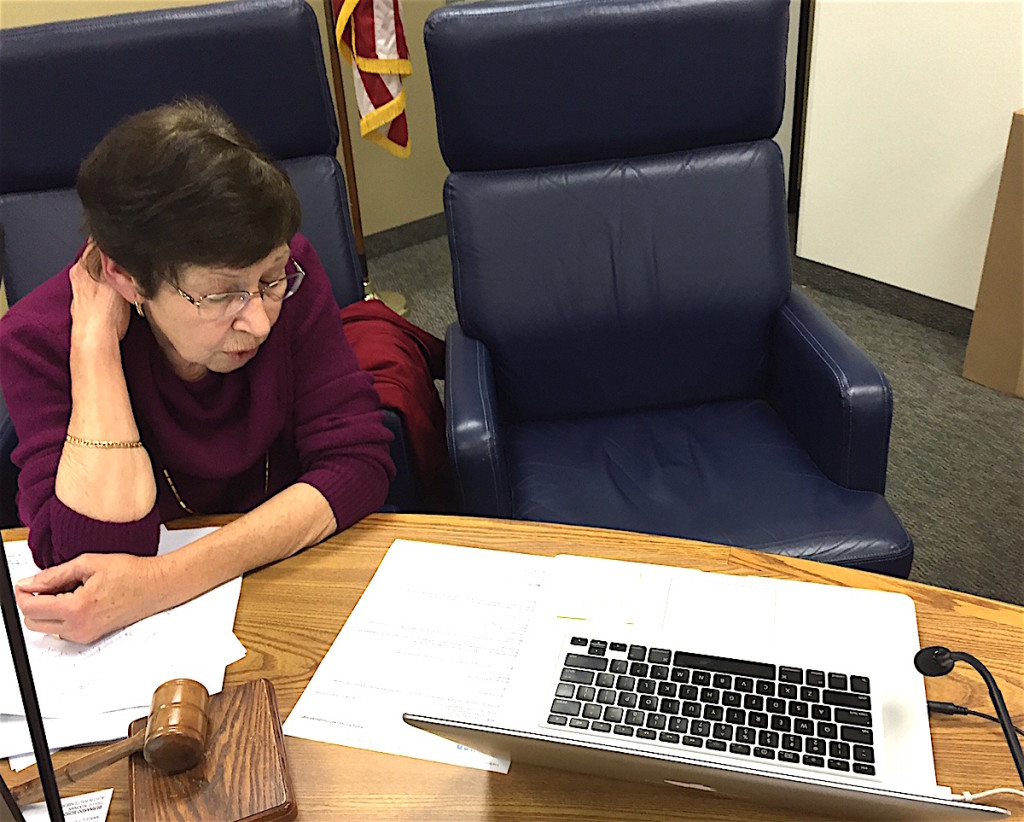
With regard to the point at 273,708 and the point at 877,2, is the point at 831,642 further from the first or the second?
the point at 877,2

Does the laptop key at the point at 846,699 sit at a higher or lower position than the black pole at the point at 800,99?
higher

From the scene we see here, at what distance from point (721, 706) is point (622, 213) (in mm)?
1174

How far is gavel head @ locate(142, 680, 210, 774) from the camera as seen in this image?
30.7 inches

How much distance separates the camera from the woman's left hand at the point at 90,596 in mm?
974

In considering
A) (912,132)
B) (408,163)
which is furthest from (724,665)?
(408,163)

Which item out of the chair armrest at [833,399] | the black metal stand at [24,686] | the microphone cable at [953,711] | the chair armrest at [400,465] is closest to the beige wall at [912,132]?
the chair armrest at [833,399]

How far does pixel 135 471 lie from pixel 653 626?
62 cm

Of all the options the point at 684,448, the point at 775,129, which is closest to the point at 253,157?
the point at 684,448

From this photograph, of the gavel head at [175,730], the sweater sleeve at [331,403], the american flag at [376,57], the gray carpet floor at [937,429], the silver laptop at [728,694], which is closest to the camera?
the silver laptop at [728,694]

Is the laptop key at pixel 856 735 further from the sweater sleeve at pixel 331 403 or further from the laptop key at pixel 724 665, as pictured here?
the sweater sleeve at pixel 331 403

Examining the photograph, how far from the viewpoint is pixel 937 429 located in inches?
95.7

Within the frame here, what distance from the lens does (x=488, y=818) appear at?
0.78 meters

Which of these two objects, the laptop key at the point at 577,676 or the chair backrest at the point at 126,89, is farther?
the chair backrest at the point at 126,89

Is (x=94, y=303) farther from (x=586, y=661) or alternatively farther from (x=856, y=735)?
(x=856, y=735)
